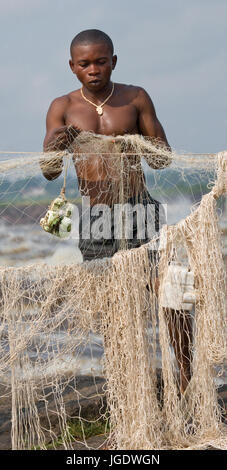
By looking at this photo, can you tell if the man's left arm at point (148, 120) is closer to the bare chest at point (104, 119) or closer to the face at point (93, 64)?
the bare chest at point (104, 119)

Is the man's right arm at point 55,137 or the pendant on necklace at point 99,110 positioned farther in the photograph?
the pendant on necklace at point 99,110

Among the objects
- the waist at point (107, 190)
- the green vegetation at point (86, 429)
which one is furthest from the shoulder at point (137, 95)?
the green vegetation at point (86, 429)

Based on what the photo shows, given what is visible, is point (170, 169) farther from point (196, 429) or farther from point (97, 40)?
point (196, 429)

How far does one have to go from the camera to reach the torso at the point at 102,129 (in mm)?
4023

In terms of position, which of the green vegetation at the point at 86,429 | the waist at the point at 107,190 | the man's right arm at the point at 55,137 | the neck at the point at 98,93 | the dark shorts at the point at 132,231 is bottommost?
the green vegetation at the point at 86,429

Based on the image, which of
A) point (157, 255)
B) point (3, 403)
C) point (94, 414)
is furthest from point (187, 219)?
point (3, 403)

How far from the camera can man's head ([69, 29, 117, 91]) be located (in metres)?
3.90

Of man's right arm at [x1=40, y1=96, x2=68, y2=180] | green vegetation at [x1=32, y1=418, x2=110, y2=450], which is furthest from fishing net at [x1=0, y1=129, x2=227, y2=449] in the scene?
green vegetation at [x1=32, y1=418, x2=110, y2=450]

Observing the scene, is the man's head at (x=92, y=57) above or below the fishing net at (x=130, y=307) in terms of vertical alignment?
above

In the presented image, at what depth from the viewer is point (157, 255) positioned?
3.79 metres

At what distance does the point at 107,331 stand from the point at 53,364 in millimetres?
391

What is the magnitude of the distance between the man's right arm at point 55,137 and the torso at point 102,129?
49 millimetres

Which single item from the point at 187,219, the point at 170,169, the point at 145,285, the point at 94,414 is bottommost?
the point at 94,414
